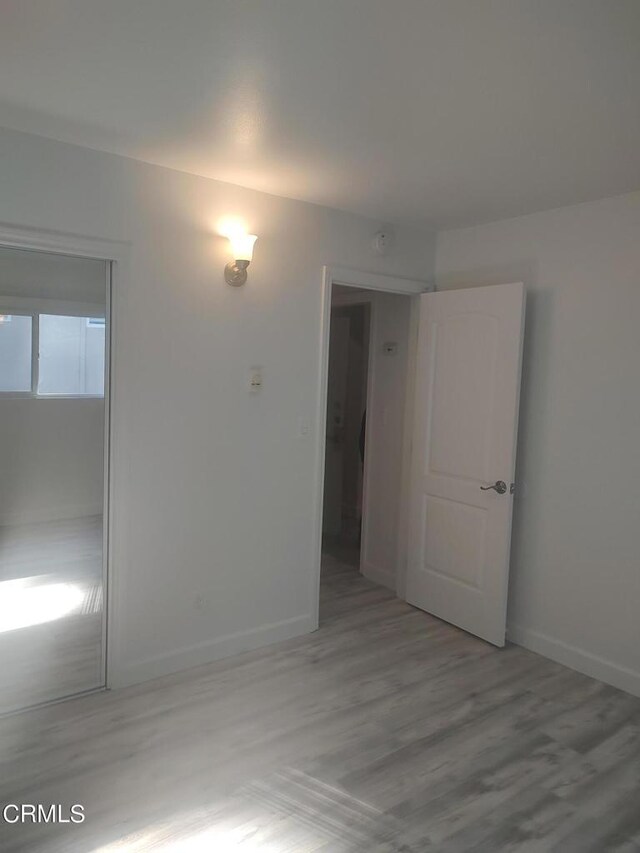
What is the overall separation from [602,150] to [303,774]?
2.66 meters

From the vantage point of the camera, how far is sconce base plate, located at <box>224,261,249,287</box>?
2959 mm

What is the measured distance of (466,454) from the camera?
354cm

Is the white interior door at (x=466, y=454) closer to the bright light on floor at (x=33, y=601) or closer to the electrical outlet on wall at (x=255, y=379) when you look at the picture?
the electrical outlet on wall at (x=255, y=379)

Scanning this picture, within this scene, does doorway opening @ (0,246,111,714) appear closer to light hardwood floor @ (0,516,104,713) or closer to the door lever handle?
light hardwood floor @ (0,516,104,713)

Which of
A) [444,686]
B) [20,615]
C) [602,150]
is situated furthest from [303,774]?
[602,150]

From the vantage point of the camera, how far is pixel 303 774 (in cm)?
228

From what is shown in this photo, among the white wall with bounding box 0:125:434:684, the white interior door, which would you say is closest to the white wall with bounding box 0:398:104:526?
the white wall with bounding box 0:125:434:684

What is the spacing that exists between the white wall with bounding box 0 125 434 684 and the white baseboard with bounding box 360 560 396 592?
92 cm

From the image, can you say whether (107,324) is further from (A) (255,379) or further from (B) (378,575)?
(B) (378,575)

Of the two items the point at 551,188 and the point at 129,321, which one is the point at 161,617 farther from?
the point at 551,188

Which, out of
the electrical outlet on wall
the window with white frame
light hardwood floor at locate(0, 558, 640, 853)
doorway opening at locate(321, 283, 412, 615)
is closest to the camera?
light hardwood floor at locate(0, 558, 640, 853)

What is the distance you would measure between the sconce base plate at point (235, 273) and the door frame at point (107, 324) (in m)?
0.50

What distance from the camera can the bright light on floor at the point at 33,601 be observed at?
2805 mm

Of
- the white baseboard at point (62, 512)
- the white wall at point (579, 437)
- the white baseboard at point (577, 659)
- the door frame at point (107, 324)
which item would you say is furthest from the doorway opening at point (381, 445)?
the white baseboard at point (62, 512)
